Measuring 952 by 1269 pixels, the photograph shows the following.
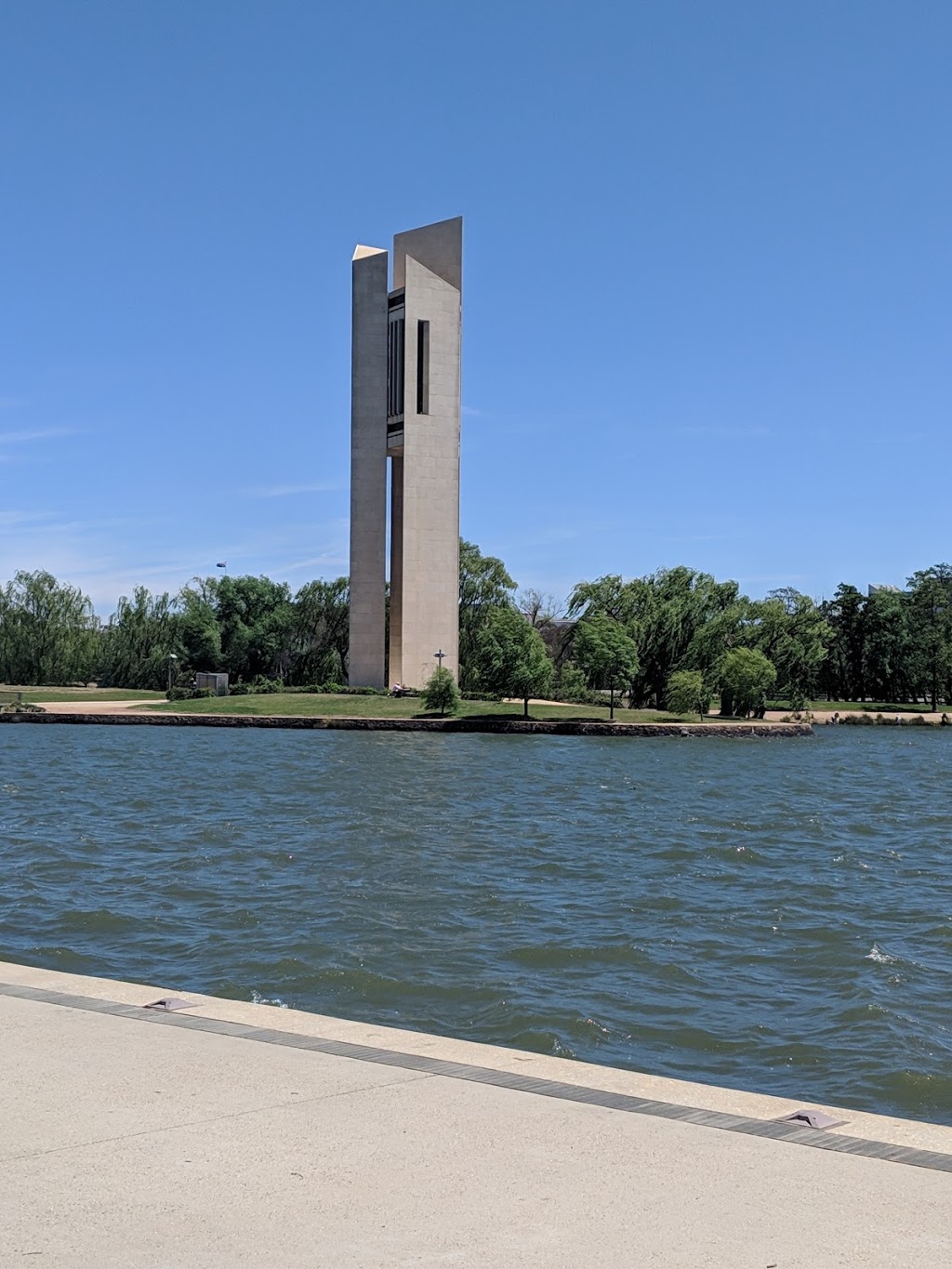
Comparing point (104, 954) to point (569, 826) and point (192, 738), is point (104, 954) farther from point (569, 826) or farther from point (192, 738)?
point (192, 738)

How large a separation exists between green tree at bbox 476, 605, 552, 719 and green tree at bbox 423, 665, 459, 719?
3026mm

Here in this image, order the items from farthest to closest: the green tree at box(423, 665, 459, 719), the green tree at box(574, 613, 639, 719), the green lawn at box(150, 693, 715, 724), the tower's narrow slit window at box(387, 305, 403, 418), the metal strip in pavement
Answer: the tower's narrow slit window at box(387, 305, 403, 418), the green tree at box(574, 613, 639, 719), the green lawn at box(150, 693, 715, 724), the green tree at box(423, 665, 459, 719), the metal strip in pavement

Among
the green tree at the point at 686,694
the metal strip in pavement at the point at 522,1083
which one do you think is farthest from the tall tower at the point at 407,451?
the metal strip in pavement at the point at 522,1083

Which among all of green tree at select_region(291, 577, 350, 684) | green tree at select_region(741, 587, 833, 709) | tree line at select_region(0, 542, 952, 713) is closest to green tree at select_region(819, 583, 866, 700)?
tree line at select_region(0, 542, 952, 713)

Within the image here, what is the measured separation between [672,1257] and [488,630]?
2215 inches

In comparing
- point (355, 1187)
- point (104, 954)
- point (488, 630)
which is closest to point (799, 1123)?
point (355, 1187)

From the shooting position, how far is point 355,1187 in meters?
4.28

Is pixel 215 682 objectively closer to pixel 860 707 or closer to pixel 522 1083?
pixel 860 707

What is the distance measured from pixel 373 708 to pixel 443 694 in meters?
3.79

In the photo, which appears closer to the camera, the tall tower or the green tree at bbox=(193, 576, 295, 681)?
the tall tower

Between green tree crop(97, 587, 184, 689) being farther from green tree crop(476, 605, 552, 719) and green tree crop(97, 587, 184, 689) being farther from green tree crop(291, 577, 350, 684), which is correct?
green tree crop(476, 605, 552, 719)

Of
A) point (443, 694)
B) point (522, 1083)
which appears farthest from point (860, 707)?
point (522, 1083)

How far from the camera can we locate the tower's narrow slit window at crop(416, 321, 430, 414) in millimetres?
63156

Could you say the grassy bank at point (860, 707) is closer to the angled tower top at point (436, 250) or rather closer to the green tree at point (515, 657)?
the green tree at point (515, 657)
